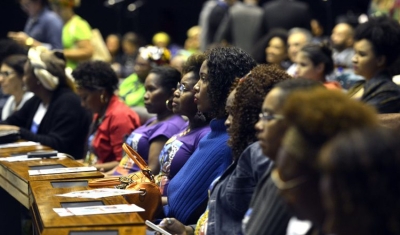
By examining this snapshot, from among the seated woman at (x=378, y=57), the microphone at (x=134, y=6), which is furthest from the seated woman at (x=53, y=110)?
the microphone at (x=134, y=6)

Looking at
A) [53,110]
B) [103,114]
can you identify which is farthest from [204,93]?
[53,110]

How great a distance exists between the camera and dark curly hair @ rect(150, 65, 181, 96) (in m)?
5.39

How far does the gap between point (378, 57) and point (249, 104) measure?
202cm

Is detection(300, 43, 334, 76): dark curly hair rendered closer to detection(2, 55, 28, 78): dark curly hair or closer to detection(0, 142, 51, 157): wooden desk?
detection(0, 142, 51, 157): wooden desk

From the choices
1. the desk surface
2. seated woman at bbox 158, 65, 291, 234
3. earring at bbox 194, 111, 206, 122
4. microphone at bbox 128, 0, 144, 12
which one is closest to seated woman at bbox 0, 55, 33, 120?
the desk surface

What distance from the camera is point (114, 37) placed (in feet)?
46.3

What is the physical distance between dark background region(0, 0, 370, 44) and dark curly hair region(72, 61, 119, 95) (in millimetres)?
7647

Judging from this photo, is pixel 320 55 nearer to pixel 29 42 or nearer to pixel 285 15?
pixel 285 15

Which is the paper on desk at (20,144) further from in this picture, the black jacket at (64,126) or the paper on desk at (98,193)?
the paper on desk at (98,193)

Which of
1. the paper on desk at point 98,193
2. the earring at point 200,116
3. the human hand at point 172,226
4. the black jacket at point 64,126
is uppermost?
the earring at point 200,116

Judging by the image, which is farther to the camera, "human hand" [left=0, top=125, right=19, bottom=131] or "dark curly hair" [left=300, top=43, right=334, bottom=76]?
"dark curly hair" [left=300, top=43, right=334, bottom=76]

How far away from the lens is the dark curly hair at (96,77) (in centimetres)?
609

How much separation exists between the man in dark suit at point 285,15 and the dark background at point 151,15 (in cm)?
516

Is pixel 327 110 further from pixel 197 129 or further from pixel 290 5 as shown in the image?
pixel 290 5
